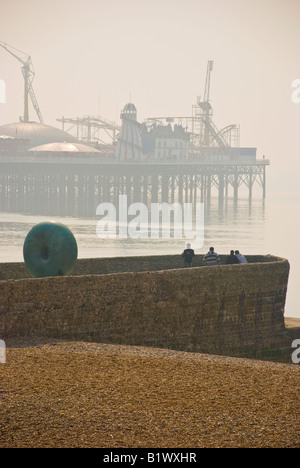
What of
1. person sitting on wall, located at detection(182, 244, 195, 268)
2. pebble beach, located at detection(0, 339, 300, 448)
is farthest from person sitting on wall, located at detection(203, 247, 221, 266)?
pebble beach, located at detection(0, 339, 300, 448)

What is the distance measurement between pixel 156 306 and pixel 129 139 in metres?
101

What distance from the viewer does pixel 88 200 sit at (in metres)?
114

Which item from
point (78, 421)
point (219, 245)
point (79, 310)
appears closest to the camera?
point (78, 421)

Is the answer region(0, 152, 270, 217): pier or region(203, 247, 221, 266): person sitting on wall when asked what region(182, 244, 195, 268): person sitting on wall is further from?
region(0, 152, 270, 217): pier

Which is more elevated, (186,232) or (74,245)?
(74,245)

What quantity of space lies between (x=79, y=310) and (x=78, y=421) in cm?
510

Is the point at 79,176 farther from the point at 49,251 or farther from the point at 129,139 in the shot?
the point at 49,251

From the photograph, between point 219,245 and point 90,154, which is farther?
point 90,154

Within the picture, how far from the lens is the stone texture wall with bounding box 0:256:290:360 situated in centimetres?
1406

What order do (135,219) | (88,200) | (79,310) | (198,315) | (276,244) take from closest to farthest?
(79,310)
(198,315)
(276,244)
(135,219)
(88,200)

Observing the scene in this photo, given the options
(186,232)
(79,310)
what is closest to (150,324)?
(79,310)

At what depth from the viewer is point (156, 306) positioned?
16.0 metres

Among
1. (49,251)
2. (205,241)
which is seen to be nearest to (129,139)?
(205,241)
